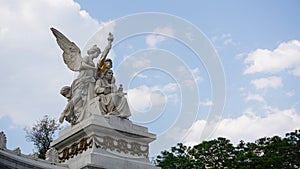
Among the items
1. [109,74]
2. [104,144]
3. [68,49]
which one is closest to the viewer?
[104,144]

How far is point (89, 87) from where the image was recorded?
20453 millimetres

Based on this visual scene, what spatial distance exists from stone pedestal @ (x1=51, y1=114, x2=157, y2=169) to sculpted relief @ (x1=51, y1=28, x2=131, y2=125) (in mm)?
507

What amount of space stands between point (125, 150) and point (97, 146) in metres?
1.27

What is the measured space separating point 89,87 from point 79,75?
669mm

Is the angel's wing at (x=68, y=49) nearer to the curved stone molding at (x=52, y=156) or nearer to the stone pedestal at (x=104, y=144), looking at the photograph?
the stone pedestal at (x=104, y=144)

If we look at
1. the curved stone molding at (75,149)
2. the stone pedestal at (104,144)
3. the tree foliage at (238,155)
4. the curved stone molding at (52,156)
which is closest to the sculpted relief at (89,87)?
the stone pedestal at (104,144)

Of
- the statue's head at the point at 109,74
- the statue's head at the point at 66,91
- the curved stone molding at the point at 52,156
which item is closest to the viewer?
the curved stone molding at the point at 52,156

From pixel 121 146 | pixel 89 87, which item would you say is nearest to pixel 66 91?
pixel 89 87

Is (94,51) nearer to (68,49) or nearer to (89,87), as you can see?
(68,49)

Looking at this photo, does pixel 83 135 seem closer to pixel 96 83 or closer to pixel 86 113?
pixel 86 113

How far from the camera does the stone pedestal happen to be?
18266 mm

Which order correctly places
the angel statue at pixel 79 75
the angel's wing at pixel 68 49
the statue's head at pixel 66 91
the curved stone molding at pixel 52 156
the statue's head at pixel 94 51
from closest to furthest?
1. the curved stone molding at pixel 52 156
2. the angel statue at pixel 79 75
3. the statue's head at pixel 66 91
4. the statue's head at pixel 94 51
5. the angel's wing at pixel 68 49

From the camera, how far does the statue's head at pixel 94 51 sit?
21225 millimetres

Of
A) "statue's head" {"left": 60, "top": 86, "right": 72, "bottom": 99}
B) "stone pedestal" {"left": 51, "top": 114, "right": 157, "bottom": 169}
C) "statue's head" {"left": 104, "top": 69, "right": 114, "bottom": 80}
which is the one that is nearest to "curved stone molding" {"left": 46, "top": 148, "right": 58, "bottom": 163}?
"stone pedestal" {"left": 51, "top": 114, "right": 157, "bottom": 169}
